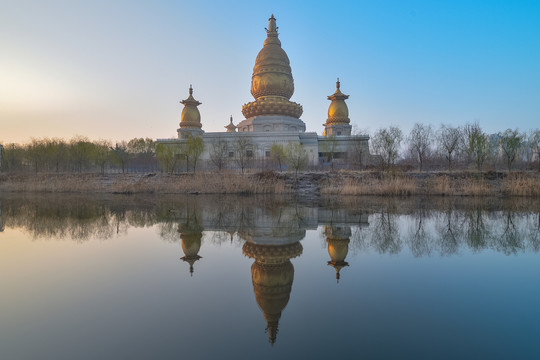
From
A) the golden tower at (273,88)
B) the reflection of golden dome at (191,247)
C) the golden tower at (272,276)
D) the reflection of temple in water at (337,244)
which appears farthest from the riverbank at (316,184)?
the golden tower at (273,88)

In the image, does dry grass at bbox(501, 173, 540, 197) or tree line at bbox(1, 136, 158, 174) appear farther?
→ tree line at bbox(1, 136, 158, 174)

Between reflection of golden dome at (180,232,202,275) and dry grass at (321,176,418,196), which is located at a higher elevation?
dry grass at (321,176,418,196)

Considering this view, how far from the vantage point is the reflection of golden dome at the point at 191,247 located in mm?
4621

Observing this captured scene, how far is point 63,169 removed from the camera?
29672mm

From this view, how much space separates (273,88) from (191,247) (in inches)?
→ 1103

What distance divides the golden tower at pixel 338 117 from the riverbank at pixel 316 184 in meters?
17.1

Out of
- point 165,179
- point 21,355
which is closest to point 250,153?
point 165,179

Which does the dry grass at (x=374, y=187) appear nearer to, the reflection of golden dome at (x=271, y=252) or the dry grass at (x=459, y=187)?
the dry grass at (x=459, y=187)

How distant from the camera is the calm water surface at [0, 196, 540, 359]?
89.0 inches

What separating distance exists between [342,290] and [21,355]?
9.09 feet

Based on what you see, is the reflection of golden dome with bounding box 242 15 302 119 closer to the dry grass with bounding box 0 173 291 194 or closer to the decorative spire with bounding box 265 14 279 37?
the decorative spire with bounding box 265 14 279 37

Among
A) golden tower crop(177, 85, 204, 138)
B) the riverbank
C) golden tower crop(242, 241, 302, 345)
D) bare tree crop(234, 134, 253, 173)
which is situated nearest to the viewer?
golden tower crop(242, 241, 302, 345)

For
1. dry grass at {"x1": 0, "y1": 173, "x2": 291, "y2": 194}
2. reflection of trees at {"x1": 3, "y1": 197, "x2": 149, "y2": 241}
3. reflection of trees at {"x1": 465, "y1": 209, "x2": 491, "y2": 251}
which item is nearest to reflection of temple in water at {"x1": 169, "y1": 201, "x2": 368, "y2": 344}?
reflection of trees at {"x1": 3, "y1": 197, "x2": 149, "y2": 241}

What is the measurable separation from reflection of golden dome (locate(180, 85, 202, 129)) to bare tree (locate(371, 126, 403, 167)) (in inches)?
786
